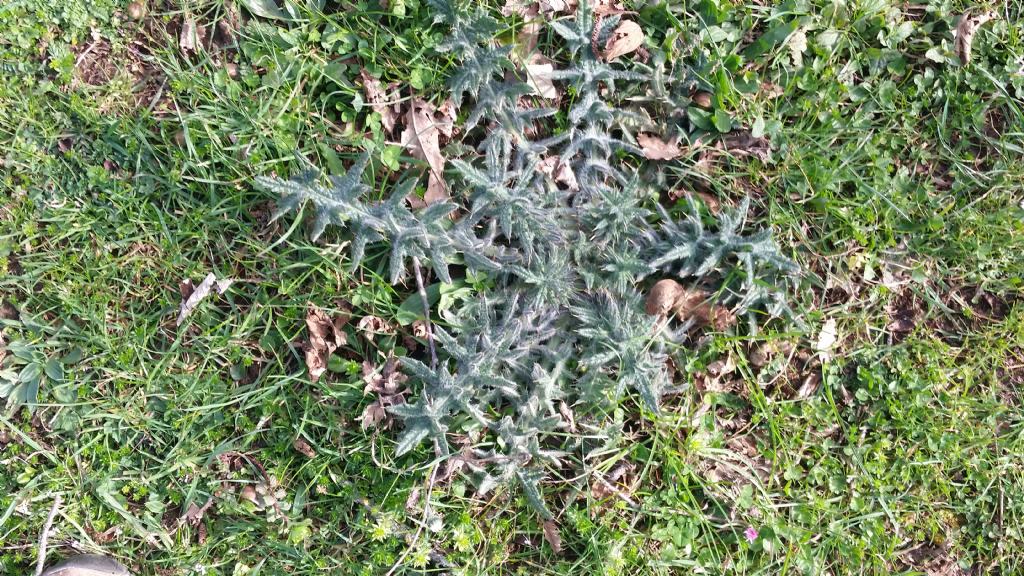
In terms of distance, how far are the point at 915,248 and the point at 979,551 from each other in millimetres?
1366

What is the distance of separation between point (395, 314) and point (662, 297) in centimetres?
111

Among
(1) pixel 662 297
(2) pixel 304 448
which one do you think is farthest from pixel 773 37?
(2) pixel 304 448

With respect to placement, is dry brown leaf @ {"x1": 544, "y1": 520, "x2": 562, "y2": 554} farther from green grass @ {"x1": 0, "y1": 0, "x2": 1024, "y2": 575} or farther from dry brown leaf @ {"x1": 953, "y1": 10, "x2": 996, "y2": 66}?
dry brown leaf @ {"x1": 953, "y1": 10, "x2": 996, "y2": 66}

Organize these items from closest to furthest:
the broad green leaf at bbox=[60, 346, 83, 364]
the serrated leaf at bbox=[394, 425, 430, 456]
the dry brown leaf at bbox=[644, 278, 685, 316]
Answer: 1. the serrated leaf at bbox=[394, 425, 430, 456]
2. the dry brown leaf at bbox=[644, 278, 685, 316]
3. the broad green leaf at bbox=[60, 346, 83, 364]

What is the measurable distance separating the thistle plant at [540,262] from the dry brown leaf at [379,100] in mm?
330

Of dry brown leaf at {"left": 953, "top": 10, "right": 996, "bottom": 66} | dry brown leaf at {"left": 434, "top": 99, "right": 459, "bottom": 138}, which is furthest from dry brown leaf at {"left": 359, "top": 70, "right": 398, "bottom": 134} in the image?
dry brown leaf at {"left": 953, "top": 10, "right": 996, "bottom": 66}

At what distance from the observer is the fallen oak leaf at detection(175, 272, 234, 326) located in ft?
9.86

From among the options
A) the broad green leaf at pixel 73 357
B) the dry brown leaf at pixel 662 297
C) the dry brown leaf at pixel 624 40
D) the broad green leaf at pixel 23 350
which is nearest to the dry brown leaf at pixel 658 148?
the dry brown leaf at pixel 624 40

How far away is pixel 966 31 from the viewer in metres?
3.14

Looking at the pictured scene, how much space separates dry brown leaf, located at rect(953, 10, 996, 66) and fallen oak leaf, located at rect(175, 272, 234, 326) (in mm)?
3411

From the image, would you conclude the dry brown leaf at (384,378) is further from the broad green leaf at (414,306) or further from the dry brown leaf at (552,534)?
the dry brown leaf at (552,534)

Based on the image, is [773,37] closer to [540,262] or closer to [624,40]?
[624,40]

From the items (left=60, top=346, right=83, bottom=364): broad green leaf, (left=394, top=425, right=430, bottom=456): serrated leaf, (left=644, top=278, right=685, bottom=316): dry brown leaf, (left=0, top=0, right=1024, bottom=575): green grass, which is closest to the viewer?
(left=394, top=425, right=430, bottom=456): serrated leaf

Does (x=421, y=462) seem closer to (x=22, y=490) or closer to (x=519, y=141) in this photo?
(x=519, y=141)
